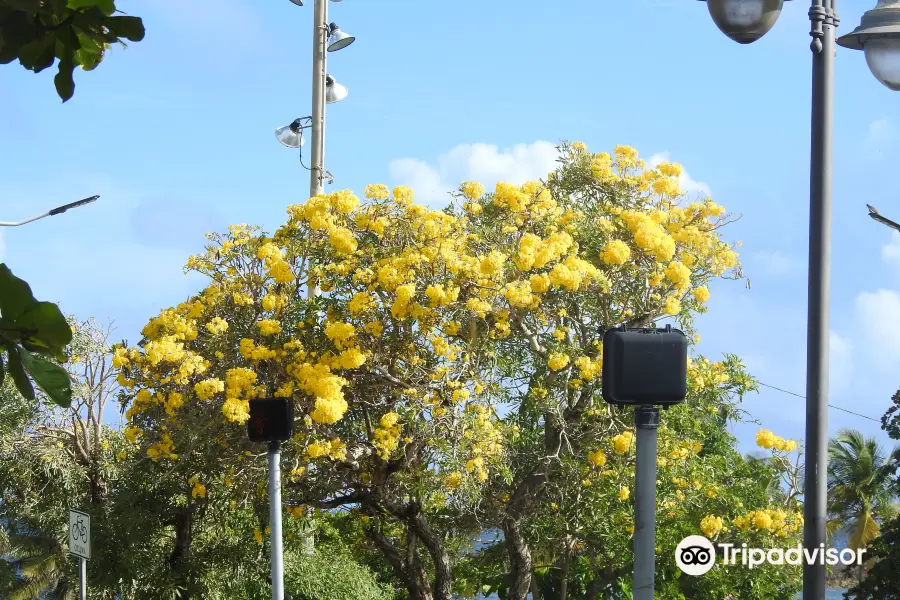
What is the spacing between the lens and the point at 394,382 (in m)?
11.0

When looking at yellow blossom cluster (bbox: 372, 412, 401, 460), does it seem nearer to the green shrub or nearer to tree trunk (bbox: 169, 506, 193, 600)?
the green shrub

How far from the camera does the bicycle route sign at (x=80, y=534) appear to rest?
34.1ft

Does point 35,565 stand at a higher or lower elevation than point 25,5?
lower

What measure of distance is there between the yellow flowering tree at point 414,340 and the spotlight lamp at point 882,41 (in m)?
4.28

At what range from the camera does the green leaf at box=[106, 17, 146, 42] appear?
116 inches

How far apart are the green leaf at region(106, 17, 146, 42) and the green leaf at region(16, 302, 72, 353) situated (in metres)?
0.78

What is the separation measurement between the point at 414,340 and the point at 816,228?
5.79m

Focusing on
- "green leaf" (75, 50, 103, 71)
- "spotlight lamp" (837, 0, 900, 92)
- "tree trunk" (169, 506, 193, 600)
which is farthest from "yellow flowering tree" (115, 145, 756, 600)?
"green leaf" (75, 50, 103, 71)

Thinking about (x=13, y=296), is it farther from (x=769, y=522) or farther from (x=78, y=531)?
(x=769, y=522)

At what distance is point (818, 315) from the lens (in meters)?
5.68

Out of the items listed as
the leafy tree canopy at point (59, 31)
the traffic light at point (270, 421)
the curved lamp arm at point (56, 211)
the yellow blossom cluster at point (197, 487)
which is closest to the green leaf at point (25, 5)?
the leafy tree canopy at point (59, 31)

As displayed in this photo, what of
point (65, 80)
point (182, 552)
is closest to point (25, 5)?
point (65, 80)

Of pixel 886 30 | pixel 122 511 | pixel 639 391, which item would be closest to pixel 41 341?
pixel 639 391

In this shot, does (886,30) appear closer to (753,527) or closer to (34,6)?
(34,6)
